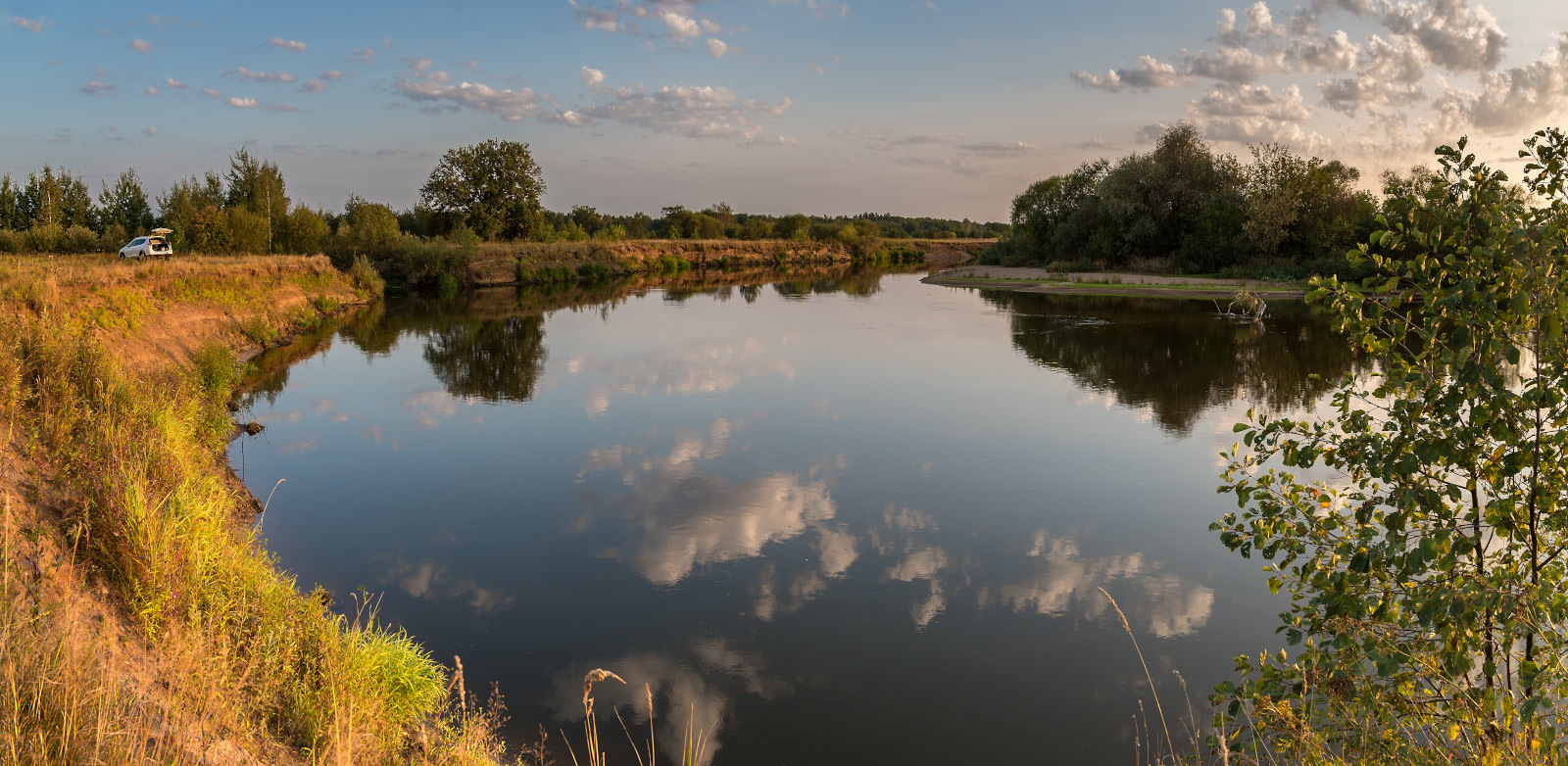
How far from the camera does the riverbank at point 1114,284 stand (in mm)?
39156

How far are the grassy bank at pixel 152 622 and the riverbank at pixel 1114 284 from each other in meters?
38.2

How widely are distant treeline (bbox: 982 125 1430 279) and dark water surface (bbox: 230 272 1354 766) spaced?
92.1 ft

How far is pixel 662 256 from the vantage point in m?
67.4

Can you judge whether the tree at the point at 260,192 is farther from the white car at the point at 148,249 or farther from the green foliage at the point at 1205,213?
the green foliage at the point at 1205,213

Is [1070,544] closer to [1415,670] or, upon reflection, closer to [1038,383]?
[1415,670]

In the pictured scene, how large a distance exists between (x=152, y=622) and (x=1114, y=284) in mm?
44565

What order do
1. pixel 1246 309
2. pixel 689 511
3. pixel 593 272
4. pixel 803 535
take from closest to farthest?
pixel 803 535
pixel 689 511
pixel 1246 309
pixel 593 272

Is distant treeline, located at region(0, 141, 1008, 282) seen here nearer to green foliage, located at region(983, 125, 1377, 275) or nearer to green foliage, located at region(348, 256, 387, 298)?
green foliage, located at region(348, 256, 387, 298)

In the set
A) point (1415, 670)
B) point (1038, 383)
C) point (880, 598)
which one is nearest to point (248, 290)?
point (1038, 383)

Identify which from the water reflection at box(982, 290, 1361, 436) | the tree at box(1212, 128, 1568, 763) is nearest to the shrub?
the water reflection at box(982, 290, 1361, 436)

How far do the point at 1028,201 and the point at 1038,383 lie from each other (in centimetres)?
5188

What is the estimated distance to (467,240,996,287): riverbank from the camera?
53.0 meters

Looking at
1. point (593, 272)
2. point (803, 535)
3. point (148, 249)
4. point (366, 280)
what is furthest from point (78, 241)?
point (803, 535)

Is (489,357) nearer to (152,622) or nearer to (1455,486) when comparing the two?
(152,622)
